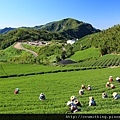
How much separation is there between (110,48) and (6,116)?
98.4m

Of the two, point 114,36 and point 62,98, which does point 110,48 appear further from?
point 62,98

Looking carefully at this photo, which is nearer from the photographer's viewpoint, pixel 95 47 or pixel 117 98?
pixel 117 98

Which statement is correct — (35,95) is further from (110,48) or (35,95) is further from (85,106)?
(110,48)

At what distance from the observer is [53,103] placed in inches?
997

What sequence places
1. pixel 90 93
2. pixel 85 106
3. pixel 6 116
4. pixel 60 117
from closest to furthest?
pixel 60 117 < pixel 6 116 < pixel 85 106 < pixel 90 93

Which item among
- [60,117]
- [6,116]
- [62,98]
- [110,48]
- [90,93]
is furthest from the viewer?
[110,48]

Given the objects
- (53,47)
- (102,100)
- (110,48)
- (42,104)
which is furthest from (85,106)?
(53,47)

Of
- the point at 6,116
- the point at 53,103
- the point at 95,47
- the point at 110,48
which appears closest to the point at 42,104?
the point at 53,103

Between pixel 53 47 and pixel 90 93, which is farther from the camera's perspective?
pixel 53 47

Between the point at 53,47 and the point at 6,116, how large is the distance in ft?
515

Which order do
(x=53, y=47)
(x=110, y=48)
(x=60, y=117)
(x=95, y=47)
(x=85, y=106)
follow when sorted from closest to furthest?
(x=60, y=117), (x=85, y=106), (x=110, y=48), (x=95, y=47), (x=53, y=47)

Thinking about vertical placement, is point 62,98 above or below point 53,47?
below

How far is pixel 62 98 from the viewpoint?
27531 mm

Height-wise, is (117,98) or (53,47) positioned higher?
(53,47)
